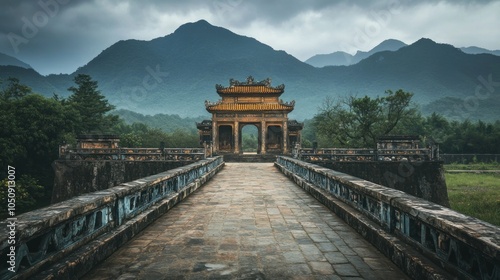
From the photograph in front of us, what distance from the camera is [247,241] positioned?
4.55 metres

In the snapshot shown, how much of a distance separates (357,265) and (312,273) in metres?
0.62

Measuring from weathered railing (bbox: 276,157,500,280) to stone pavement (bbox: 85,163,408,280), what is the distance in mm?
421

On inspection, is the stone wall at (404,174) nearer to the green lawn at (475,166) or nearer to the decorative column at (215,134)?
the decorative column at (215,134)

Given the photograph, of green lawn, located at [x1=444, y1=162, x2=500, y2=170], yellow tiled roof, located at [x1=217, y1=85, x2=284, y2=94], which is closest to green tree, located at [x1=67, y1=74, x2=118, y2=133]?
yellow tiled roof, located at [x1=217, y1=85, x2=284, y2=94]

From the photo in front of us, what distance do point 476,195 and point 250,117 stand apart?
19.9 metres

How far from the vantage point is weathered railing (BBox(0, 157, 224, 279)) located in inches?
100

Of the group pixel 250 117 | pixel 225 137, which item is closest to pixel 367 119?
pixel 250 117

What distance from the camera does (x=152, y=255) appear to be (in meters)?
3.97

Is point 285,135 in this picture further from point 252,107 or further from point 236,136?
point 236,136

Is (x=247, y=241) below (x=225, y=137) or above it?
below

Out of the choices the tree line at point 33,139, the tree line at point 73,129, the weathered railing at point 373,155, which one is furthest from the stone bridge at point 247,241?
the tree line at point 33,139

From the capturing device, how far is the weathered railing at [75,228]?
2547 mm

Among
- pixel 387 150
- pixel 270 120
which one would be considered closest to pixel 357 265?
pixel 387 150

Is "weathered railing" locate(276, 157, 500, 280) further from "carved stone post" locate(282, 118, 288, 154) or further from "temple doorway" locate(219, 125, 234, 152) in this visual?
"temple doorway" locate(219, 125, 234, 152)
